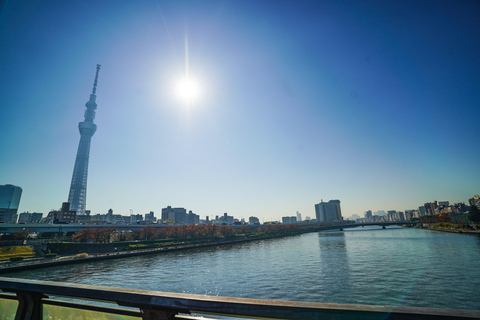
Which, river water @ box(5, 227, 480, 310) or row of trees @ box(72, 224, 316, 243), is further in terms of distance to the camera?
row of trees @ box(72, 224, 316, 243)

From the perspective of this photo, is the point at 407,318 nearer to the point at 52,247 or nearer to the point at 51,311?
the point at 51,311

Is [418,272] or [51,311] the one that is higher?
[51,311]

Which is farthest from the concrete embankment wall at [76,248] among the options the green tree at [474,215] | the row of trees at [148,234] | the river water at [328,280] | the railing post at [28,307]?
the green tree at [474,215]

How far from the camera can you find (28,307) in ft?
11.2

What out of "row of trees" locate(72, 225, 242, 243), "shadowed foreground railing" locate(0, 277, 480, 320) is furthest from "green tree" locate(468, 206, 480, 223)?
"shadowed foreground railing" locate(0, 277, 480, 320)

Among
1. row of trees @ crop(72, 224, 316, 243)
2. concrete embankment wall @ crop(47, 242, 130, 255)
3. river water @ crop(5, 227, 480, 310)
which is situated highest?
row of trees @ crop(72, 224, 316, 243)

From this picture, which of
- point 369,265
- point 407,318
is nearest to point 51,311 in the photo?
point 407,318

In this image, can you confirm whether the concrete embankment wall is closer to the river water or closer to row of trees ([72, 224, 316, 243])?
row of trees ([72, 224, 316, 243])

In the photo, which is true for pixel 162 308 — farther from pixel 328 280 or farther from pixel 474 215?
pixel 474 215

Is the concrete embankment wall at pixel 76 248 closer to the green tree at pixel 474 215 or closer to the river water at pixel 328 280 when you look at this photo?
the river water at pixel 328 280

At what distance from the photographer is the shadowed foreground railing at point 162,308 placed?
1967mm

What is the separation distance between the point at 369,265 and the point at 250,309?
40030 millimetres

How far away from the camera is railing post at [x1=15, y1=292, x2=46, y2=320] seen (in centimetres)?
338

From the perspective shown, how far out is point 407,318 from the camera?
188cm
